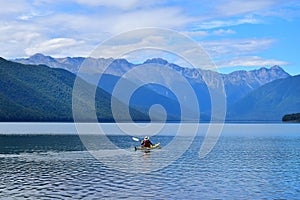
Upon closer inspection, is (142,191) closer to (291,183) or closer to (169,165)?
(291,183)

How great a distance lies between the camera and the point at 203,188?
182 feet

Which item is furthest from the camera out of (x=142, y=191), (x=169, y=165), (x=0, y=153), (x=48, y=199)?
(x=0, y=153)

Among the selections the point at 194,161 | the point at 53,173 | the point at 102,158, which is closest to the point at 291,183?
the point at 194,161

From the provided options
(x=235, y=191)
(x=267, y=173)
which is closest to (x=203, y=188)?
(x=235, y=191)

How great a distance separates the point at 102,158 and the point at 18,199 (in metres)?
45.4

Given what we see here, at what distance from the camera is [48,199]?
1885 inches

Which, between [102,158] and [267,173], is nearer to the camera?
[267,173]

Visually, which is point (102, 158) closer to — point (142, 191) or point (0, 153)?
point (0, 153)

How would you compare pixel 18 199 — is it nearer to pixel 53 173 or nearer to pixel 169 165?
pixel 53 173

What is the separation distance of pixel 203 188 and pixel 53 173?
25959 millimetres

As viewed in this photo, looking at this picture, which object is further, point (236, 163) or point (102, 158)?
point (102, 158)

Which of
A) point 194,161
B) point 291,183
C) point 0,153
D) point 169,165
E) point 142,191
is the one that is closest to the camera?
point 142,191

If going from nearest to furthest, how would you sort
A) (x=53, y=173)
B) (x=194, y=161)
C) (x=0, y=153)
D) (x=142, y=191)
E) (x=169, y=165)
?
(x=142, y=191) < (x=53, y=173) < (x=169, y=165) < (x=194, y=161) < (x=0, y=153)

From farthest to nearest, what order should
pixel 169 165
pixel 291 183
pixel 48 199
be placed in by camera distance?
pixel 169 165, pixel 291 183, pixel 48 199
